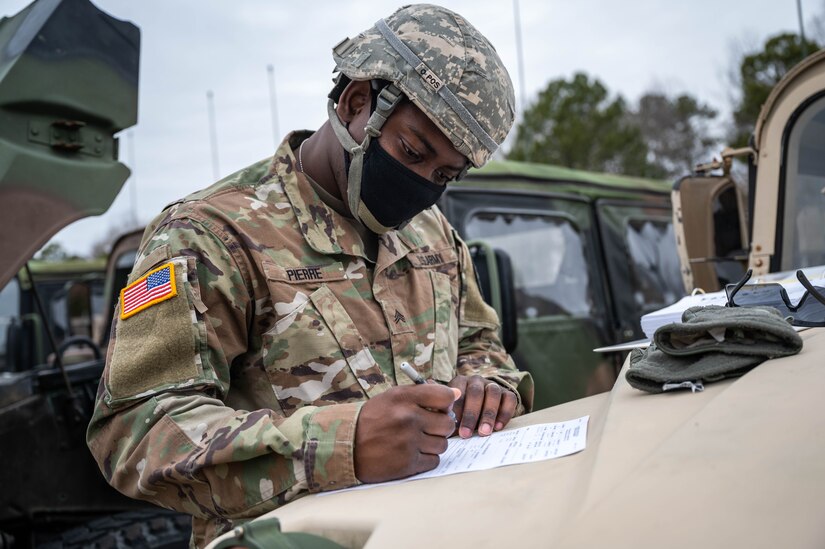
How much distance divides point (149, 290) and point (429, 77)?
788 mm

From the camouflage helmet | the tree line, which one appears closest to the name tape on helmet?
the camouflage helmet

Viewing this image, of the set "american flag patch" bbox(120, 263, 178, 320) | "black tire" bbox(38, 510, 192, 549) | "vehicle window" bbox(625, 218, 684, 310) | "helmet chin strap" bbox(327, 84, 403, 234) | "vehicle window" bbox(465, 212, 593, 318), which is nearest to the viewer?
"american flag patch" bbox(120, 263, 178, 320)

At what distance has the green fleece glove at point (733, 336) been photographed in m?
1.39

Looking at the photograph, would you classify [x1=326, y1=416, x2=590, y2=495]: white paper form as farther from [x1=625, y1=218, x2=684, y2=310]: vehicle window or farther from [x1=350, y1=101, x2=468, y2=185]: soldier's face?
[x1=625, y1=218, x2=684, y2=310]: vehicle window

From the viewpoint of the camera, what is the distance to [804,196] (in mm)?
3238

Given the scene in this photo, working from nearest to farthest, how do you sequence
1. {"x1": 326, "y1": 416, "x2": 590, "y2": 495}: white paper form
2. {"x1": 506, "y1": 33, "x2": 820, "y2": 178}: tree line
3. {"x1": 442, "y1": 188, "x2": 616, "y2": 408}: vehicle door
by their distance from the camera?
{"x1": 326, "y1": 416, "x2": 590, "y2": 495}: white paper form, {"x1": 442, "y1": 188, "x2": 616, "y2": 408}: vehicle door, {"x1": 506, "y1": 33, "x2": 820, "y2": 178}: tree line

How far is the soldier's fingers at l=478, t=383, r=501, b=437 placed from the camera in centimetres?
165

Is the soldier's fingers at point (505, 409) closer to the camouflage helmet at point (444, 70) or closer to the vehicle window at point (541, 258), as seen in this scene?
the camouflage helmet at point (444, 70)

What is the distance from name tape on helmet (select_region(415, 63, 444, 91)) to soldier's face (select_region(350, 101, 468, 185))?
6 centimetres

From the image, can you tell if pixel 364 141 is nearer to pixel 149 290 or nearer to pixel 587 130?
pixel 149 290

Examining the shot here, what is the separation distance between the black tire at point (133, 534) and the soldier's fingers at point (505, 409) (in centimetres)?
172

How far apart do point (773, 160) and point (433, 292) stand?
6.18 feet

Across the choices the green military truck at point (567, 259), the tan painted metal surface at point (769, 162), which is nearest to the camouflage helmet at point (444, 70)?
the tan painted metal surface at point (769, 162)

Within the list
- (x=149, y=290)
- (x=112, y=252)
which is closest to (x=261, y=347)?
(x=149, y=290)
